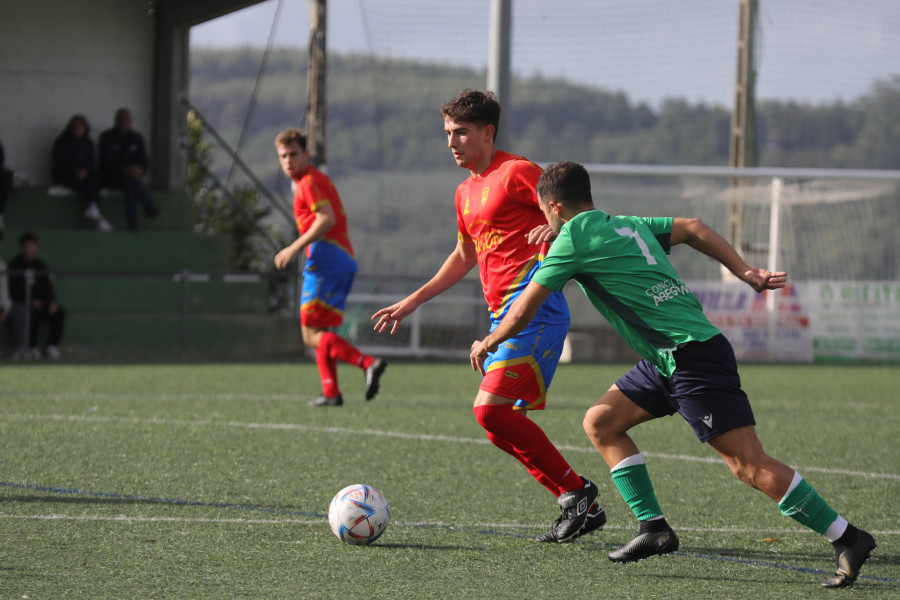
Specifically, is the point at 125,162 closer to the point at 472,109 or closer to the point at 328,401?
the point at 328,401

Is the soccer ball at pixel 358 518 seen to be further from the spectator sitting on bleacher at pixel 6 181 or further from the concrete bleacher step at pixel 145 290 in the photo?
the spectator sitting on bleacher at pixel 6 181

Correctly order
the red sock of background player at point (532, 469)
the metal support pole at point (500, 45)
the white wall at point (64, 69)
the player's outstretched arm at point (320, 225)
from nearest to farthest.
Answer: the red sock of background player at point (532, 469), the player's outstretched arm at point (320, 225), the metal support pole at point (500, 45), the white wall at point (64, 69)

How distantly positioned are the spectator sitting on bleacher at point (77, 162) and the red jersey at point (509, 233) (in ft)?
41.3

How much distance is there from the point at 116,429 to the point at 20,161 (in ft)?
37.2

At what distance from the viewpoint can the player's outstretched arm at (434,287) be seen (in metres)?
4.70

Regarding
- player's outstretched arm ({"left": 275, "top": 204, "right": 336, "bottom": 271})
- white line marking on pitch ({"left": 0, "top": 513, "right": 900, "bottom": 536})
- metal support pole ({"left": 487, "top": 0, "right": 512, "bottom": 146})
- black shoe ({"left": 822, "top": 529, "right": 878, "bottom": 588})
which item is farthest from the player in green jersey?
metal support pole ({"left": 487, "top": 0, "right": 512, "bottom": 146})

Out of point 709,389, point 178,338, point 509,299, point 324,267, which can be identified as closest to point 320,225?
point 324,267

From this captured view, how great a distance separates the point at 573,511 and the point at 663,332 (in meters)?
0.96

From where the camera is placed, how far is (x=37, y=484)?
541 centimetres

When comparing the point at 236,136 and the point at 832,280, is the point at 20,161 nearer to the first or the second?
the point at 832,280

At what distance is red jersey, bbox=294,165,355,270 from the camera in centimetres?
867

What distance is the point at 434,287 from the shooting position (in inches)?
191

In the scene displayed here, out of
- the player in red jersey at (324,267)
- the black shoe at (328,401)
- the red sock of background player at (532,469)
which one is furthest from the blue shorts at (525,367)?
the black shoe at (328,401)

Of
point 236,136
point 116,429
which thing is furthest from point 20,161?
point 236,136
